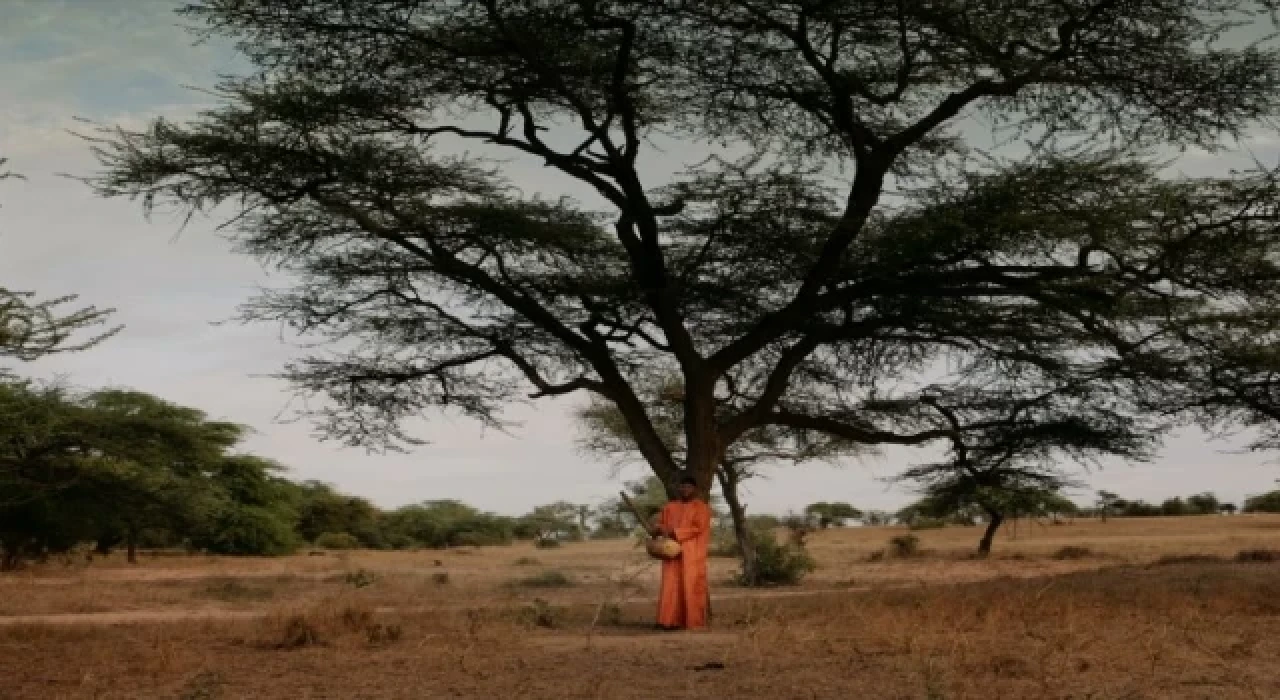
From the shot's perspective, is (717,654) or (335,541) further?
(335,541)

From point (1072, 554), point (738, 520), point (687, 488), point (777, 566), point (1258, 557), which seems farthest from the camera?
point (1072, 554)

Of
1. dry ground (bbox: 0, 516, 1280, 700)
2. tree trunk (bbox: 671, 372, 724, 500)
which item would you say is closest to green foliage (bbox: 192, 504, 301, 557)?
dry ground (bbox: 0, 516, 1280, 700)

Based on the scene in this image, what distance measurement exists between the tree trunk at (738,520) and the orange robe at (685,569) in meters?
12.3

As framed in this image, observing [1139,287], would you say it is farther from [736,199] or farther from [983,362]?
[736,199]

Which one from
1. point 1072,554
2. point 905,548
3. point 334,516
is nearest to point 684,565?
point 1072,554

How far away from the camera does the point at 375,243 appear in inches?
613

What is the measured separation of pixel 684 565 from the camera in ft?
44.0

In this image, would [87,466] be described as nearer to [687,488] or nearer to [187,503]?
[187,503]

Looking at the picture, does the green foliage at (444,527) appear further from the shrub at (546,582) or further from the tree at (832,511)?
the shrub at (546,582)

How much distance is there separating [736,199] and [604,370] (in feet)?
8.36

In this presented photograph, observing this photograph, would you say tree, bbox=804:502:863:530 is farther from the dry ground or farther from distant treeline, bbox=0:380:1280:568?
the dry ground

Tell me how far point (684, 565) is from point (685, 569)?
43 millimetres

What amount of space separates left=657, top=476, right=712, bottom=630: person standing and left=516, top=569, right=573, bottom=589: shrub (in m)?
15.1

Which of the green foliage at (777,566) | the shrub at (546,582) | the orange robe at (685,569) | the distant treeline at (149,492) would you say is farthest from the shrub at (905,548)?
the orange robe at (685,569)
